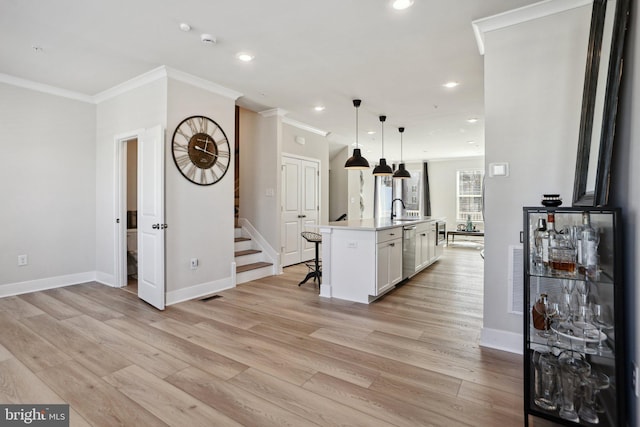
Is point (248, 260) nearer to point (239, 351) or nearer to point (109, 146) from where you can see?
point (109, 146)

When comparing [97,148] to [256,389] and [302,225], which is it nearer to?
[302,225]

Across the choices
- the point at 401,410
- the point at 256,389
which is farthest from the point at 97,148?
the point at 401,410

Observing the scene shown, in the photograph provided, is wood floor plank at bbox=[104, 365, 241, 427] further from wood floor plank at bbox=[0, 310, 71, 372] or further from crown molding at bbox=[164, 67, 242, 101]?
crown molding at bbox=[164, 67, 242, 101]

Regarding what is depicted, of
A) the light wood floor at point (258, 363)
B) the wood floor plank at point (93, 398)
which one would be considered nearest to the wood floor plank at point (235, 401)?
the light wood floor at point (258, 363)

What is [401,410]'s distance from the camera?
180 centimetres

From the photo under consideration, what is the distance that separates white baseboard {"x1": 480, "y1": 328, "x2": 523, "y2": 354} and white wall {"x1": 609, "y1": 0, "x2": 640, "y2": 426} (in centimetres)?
92

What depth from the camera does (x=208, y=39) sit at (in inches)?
114

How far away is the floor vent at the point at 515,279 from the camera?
8.12 feet

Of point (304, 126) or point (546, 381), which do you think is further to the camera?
point (304, 126)

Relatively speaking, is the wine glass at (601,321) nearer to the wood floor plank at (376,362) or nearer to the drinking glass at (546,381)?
the drinking glass at (546,381)

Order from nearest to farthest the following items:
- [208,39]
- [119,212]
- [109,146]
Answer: [208,39] < [119,212] < [109,146]

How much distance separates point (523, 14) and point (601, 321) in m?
2.21

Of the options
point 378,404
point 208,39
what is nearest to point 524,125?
point 378,404

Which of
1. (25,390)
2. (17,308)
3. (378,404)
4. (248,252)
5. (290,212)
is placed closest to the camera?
(378,404)
